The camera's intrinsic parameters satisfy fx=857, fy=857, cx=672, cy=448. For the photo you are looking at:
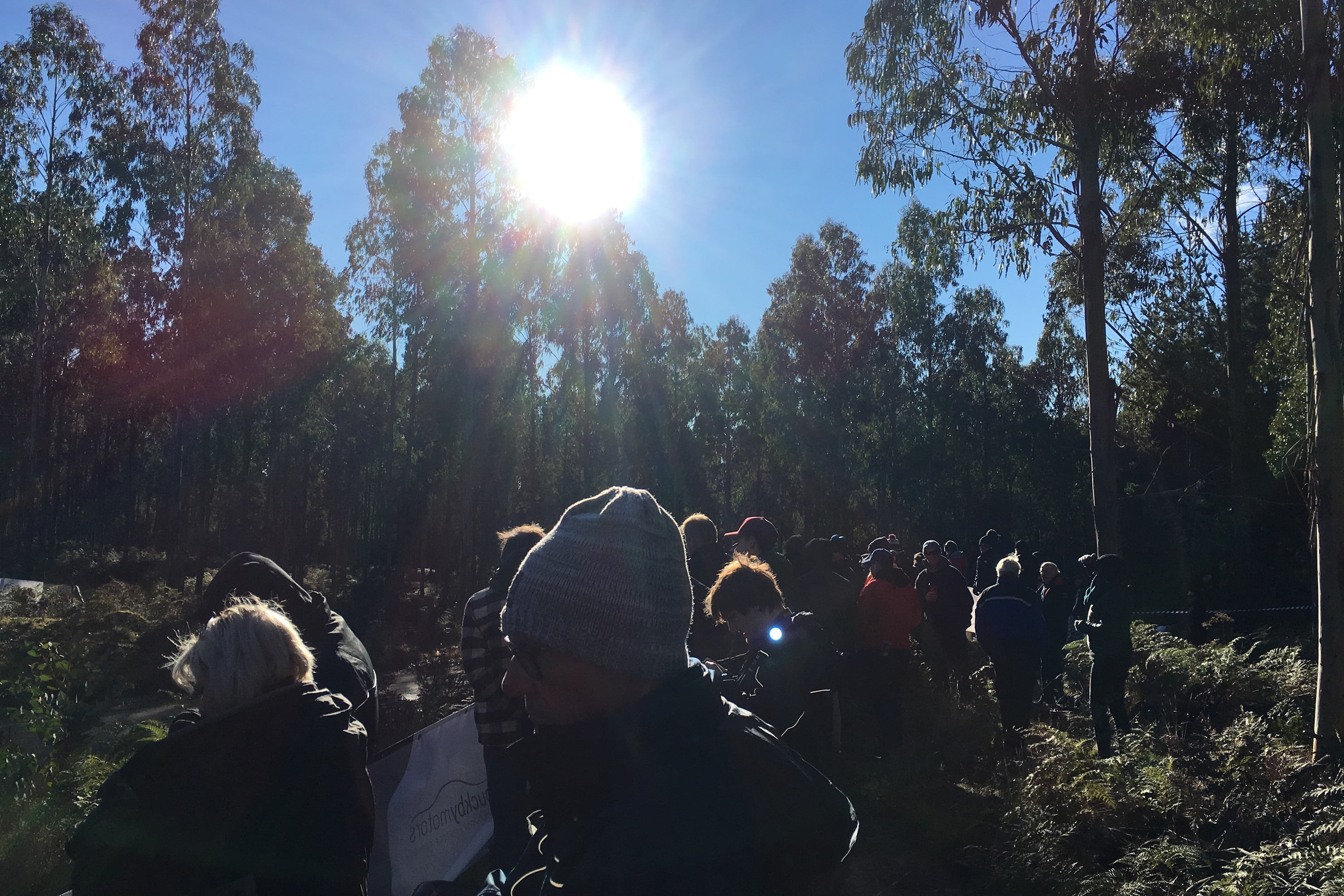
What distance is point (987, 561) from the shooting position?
1187cm

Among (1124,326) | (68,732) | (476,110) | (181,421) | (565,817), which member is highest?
(476,110)

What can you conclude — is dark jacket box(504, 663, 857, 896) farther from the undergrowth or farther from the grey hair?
the undergrowth

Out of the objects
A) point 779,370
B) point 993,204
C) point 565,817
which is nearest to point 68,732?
point 565,817

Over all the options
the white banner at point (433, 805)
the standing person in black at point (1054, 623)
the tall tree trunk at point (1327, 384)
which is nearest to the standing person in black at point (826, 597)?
the standing person in black at point (1054, 623)

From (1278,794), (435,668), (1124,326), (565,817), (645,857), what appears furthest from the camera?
(1124,326)

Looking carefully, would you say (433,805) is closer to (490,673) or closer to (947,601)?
(490,673)

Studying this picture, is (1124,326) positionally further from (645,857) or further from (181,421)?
(181,421)

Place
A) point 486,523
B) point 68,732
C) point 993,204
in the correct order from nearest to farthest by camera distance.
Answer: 1. point 68,732
2. point 993,204
3. point 486,523

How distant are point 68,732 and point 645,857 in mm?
6055

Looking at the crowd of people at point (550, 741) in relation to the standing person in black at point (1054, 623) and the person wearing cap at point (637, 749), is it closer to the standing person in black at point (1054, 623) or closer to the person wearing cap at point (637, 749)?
the person wearing cap at point (637, 749)

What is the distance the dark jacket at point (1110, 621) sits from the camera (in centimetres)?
669

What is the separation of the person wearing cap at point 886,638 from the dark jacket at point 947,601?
1122mm

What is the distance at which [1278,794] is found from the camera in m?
5.01

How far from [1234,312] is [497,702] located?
19473 mm
